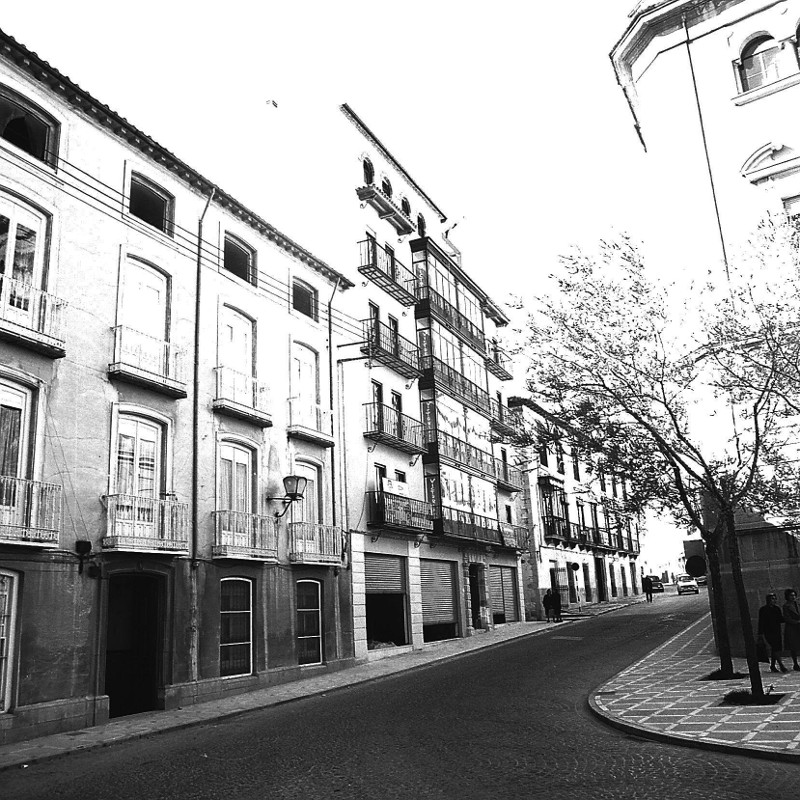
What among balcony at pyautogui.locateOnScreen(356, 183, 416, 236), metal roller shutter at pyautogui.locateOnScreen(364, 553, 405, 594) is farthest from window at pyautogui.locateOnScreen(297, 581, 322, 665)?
balcony at pyautogui.locateOnScreen(356, 183, 416, 236)

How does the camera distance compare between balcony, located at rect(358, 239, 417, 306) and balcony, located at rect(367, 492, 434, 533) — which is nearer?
balcony, located at rect(367, 492, 434, 533)

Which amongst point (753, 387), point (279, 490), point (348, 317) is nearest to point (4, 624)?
point (279, 490)

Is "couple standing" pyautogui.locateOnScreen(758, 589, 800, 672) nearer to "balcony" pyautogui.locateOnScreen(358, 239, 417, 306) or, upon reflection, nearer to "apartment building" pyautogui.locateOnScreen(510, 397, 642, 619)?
"apartment building" pyautogui.locateOnScreen(510, 397, 642, 619)

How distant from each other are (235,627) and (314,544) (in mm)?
3503

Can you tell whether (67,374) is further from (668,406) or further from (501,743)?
(668,406)

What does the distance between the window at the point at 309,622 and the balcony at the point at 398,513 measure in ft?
13.3

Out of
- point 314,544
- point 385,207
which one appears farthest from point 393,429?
point 385,207

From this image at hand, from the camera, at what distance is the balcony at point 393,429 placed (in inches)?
1005

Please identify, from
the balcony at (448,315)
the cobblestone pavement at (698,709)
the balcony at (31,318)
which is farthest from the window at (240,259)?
the cobblestone pavement at (698,709)

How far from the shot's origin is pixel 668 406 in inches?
533

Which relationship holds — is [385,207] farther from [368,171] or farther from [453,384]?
[453,384]

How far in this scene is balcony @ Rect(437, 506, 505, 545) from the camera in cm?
2983

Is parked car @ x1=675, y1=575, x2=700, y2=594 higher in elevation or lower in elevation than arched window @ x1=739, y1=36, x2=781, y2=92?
lower

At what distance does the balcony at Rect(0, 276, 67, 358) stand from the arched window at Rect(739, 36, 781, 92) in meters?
17.8
